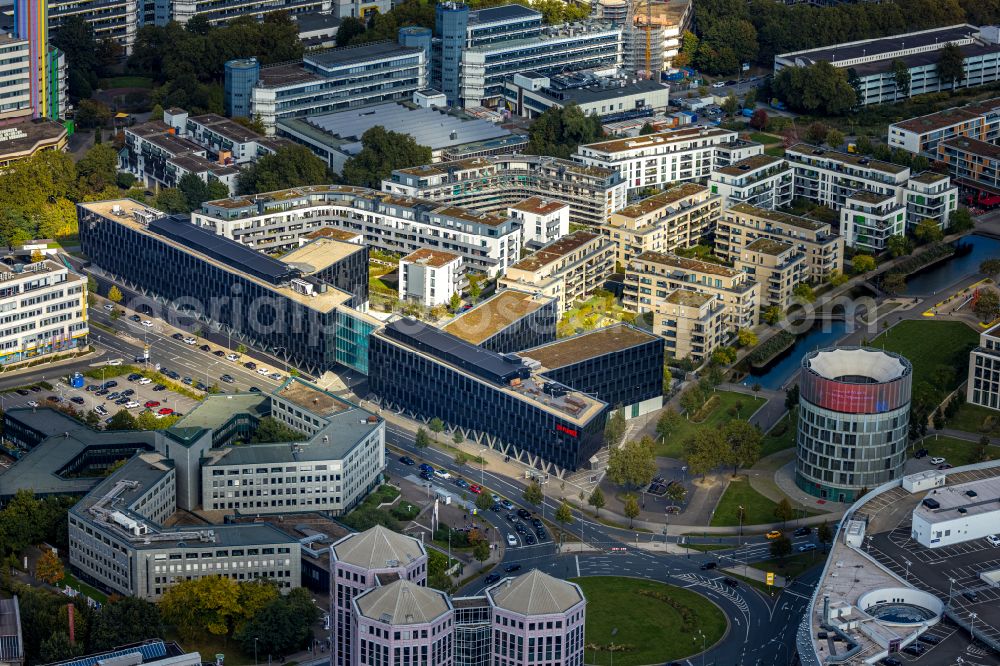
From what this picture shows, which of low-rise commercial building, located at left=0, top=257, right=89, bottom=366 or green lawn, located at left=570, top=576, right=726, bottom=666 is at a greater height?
low-rise commercial building, located at left=0, top=257, right=89, bottom=366

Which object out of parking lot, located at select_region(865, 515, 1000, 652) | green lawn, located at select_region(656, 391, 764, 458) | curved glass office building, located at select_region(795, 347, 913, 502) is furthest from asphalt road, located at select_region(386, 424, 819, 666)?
green lawn, located at select_region(656, 391, 764, 458)

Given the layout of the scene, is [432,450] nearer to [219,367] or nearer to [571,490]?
[571,490]

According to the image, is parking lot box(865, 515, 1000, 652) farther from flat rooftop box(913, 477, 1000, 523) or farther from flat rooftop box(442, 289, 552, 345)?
flat rooftop box(442, 289, 552, 345)

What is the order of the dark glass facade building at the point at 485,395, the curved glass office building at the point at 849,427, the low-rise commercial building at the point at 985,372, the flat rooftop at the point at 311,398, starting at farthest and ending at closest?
1. the low-rise commercial building at the point at 985,372
2. the flat rooftop at the point at 311,398
3. the dark glass facade building at the point at 485,395
4. the curved glass office building at the point at 849,427

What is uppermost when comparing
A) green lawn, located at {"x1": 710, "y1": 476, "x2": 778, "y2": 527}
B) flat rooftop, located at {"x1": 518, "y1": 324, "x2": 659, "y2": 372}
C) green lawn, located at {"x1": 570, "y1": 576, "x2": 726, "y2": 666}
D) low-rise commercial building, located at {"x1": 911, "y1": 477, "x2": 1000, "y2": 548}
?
flat rooftop, located at {"x1": 518, "y1": 324, "x2": 659, "y2": 372}

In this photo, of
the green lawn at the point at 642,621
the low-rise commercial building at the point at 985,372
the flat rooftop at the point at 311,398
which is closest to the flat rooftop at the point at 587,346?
the flat rooftop at the point at 311,398

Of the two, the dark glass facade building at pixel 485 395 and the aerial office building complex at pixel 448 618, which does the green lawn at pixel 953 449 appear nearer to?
the dark glass facade building at pixel 485 395

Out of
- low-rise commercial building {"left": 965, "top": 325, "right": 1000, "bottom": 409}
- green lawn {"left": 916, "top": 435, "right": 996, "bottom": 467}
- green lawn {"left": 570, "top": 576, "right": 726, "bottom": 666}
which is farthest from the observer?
low-rise commercial building {"left": 965, "top": 325, "right": 1000, "bottom": 409}
